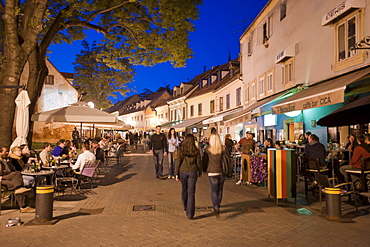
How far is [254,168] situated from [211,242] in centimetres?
518

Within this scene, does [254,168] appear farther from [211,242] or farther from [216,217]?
[211,242]

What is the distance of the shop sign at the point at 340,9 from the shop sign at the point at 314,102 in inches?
120

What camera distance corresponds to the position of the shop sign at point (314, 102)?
8617 mm

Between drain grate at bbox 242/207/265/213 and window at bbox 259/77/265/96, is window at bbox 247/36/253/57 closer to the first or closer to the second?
window at bbox 259/77/265/96

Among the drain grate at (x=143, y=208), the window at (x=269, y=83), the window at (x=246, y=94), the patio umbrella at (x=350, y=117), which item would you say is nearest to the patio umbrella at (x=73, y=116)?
the drain grate at (x=143, y=208)

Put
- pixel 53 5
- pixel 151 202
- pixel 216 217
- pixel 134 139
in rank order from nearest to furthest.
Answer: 1. pixel 216 217
2. pixel 151 202
3. pixel 53 5
4. pixel 134 139

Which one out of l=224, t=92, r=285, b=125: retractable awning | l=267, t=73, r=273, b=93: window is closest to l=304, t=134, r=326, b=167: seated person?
l=224, t=92, r=285, b=125: retractable awning

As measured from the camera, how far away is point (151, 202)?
816cm

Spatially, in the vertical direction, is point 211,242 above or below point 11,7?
below

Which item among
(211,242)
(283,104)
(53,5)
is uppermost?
(53,5)

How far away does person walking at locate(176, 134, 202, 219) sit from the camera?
21.2 ft

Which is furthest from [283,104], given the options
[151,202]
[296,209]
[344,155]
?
[151,202]

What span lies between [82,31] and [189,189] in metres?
11.3

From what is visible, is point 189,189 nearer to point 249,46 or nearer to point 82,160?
point 82,160
